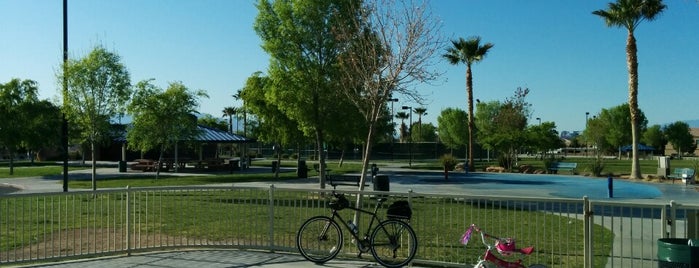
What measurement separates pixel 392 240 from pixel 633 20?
28895 mm

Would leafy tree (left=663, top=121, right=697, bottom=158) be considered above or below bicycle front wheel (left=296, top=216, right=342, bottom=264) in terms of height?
above

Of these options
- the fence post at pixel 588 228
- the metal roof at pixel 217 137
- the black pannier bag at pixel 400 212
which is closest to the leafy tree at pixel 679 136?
the metal roof at pixel 217 137

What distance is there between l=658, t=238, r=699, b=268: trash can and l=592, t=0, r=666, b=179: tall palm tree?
2846 cm

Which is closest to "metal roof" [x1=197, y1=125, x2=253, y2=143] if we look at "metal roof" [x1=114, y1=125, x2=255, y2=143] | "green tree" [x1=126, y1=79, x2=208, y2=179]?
"metal roof" [x1=114, y1=125, x2=255, y2=143]

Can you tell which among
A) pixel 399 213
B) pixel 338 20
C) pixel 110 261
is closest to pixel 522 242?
pixel 399 213

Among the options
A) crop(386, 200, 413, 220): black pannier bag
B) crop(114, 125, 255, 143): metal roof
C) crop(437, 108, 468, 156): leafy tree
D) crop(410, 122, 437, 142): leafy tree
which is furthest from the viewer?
crop(410, 122, 437, 142): leafy tree

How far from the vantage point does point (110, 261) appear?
8258 mm

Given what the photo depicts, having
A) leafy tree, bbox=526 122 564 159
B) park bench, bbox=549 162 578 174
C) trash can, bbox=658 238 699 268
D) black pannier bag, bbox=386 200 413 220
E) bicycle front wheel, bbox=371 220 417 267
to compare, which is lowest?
park bench, bbox=549 162 578 174

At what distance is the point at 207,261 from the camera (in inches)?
326

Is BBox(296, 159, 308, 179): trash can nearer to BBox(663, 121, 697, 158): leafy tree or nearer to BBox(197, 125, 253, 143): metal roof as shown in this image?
BBox(197, 125, 253, 143): metal roof

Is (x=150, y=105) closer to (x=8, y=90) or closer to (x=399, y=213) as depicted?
(x=8, y=90)

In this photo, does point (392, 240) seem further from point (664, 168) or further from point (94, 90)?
point (664, 168)

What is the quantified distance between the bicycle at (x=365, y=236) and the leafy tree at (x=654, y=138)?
101m

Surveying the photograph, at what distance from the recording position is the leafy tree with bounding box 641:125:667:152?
9925 cm
